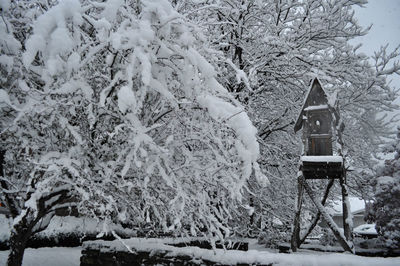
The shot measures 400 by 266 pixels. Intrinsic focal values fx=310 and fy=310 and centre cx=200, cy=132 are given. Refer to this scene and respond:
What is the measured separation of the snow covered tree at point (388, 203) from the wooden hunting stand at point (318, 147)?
2534mm

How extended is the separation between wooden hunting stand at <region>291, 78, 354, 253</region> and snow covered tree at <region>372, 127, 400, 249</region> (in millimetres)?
2534

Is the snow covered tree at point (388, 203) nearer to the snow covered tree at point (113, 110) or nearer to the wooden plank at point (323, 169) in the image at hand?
the wooden plank at point (323, 169)

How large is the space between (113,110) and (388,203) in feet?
24.2

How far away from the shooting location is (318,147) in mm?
6297

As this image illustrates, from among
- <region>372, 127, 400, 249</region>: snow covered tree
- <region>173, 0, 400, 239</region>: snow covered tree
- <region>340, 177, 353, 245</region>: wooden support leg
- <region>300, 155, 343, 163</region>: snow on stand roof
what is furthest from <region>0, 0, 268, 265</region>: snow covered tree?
<region>372, 127, 400, 249</region>: snow covered tree

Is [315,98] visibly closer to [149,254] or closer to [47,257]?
[149,254]

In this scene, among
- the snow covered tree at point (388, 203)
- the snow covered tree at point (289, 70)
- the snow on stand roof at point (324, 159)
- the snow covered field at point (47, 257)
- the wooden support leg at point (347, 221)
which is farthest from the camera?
the snow covered tree at point (289, 70)

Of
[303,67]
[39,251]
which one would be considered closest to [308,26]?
[303,67]

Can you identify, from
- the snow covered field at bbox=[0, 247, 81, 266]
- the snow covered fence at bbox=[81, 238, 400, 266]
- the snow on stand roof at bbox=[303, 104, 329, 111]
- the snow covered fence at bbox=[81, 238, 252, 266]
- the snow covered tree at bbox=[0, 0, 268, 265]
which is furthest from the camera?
the snow covered field at bbox=[0, 247, 81, 266]

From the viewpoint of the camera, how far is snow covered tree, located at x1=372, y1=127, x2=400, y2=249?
748 cm

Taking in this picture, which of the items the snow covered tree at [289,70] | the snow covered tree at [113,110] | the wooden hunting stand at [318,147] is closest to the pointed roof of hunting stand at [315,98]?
the wooden hunting stand at [318,147]

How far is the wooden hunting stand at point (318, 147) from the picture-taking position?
5.84 metres

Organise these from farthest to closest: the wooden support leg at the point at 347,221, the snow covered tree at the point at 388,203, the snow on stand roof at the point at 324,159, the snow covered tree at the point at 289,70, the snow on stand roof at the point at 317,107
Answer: the snow covered tree at the point at 289,70 < the snow covered tree at the point at 388,203 < the snow on stand roof at the point at 317,107 < the snow on stand roof at the point at 324,159 < the wooden support leg at the point at 347,221

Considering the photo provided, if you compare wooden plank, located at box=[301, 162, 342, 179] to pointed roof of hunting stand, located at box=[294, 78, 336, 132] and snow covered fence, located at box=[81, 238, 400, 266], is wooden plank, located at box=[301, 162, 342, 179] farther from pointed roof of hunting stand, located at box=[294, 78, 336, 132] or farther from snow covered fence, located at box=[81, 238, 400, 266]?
snow covered fence, located at box=[81, 238, 400, 266]
